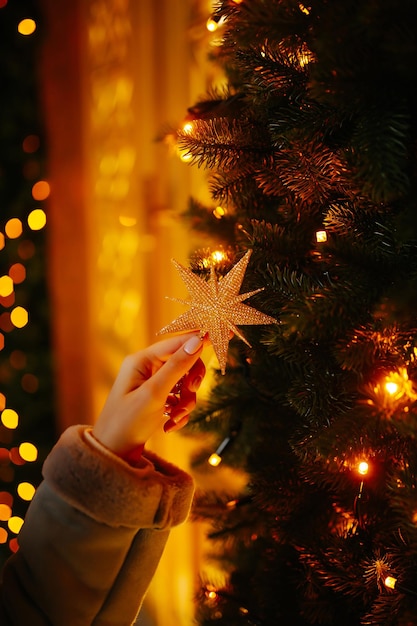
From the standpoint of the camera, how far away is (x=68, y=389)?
7.09ft

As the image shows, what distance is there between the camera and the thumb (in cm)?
73

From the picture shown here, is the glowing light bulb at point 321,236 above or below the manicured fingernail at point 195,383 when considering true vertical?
above

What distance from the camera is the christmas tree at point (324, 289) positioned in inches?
22.4

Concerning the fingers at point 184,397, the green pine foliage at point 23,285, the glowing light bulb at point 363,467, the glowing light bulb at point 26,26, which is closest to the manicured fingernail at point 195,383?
the fingers at point 184,397

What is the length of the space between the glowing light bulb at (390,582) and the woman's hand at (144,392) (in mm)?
338

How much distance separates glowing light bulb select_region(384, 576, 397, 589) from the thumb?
0.35 metres

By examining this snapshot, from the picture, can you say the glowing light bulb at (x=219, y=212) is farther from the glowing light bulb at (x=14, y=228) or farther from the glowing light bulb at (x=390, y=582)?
the glowing light bulb at (x=14, y=228)

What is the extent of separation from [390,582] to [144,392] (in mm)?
372

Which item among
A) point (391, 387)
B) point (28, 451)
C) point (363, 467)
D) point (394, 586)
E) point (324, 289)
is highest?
point (324, 289)

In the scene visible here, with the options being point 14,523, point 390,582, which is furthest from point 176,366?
point 14,523

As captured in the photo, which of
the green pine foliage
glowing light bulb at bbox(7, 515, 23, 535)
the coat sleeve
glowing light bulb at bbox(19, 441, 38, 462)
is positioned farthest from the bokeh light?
the coat sleeve

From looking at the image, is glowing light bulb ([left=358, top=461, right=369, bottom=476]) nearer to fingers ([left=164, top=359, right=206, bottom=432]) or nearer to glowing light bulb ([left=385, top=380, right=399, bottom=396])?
glowing light bulb ([left=385, top=380, right=399, bottom=396])

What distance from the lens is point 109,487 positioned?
0.69 meters

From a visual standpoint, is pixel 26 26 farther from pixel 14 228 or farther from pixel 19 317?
pixel 19 317
